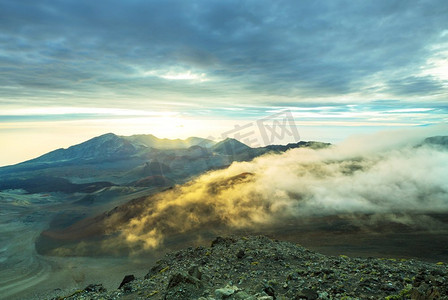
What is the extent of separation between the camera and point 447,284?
17.3m

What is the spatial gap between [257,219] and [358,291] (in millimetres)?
76363

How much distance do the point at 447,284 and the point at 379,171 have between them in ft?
600

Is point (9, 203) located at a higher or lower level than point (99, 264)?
higher

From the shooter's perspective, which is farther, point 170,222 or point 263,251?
point 170,222

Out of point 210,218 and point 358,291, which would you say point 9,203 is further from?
point 358,291

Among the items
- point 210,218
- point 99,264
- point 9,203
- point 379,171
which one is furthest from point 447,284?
point 9,203

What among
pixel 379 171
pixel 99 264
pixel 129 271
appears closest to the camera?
pixel 129 271

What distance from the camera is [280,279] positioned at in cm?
2592

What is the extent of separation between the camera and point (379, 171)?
6870 inches

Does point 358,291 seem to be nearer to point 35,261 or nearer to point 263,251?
point 263,251

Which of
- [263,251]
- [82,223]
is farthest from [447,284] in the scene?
[82,223]

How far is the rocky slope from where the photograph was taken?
18.5 meters

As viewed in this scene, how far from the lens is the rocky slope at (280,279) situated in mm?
18531

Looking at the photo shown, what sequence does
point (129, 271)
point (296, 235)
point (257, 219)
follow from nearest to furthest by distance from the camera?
Result: 1. point (129, 271)
2. point (296, 235)
3. point (257, 219)
